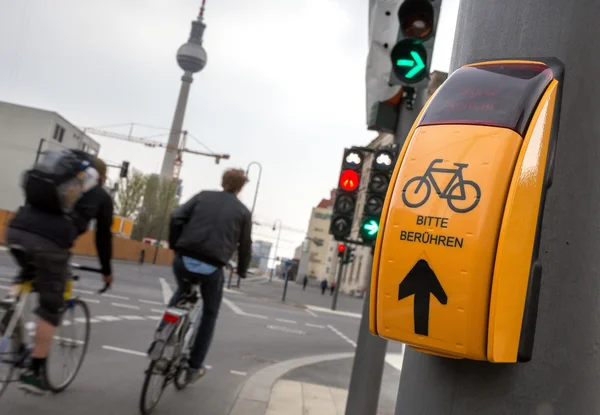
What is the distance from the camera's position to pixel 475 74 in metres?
1.51

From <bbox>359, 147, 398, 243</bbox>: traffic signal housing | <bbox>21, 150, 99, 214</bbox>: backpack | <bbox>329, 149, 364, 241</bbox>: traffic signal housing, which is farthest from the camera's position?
<bbox>329, 149, 364, 241</bbox>: traffic signal housing

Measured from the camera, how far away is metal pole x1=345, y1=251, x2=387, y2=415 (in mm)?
4480

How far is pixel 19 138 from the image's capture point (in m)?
67.6

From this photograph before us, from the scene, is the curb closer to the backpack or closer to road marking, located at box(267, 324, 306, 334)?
the backpack

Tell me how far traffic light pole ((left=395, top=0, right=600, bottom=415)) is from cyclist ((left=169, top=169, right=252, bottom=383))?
143 inches

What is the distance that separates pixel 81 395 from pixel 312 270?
124m

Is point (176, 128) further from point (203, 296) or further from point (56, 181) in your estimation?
point (56, 181)

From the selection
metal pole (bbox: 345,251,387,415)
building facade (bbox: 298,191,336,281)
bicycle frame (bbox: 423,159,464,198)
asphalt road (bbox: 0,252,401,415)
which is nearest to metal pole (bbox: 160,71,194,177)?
building facade (bbox: 298,191,336,281)

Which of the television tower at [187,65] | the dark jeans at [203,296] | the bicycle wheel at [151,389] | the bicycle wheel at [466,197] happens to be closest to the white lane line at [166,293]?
the dark jeans at [203,296]

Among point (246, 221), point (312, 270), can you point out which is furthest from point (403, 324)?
point (312, 270)

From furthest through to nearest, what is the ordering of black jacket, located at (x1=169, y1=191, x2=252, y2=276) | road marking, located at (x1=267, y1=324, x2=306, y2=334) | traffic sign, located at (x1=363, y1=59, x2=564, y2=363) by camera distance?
road marking, located at (x1=267, y1=324, x2=306, y2=334) < black jacket, located at (x1=169, y1=191, x2=252, y2=276) < traffic sign, located at (x1=363, y1=59, x2=564, y2=363)

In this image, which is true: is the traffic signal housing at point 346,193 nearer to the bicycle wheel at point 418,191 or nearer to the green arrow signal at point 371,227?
the green arrow signal at point 371,227

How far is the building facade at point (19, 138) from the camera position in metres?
66.4

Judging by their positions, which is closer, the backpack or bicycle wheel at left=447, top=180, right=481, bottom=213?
bicycle wheel at left=447, top=180, right=481, bottom=213
